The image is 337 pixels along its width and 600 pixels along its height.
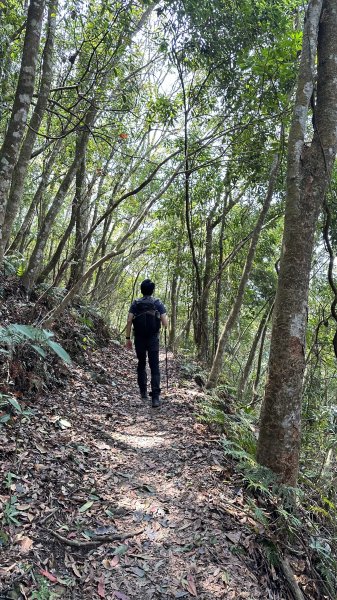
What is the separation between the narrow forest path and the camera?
10.0 ft

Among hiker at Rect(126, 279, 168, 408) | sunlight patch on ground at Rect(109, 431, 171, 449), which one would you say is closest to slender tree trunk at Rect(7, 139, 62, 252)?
hiker at Rect(126, 279, 168, 408)

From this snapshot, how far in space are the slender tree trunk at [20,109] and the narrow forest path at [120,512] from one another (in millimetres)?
2771

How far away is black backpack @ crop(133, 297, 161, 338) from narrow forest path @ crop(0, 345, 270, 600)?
1824mm

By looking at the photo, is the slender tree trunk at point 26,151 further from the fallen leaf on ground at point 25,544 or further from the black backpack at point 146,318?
the fallen leaf on ground at point 25,544

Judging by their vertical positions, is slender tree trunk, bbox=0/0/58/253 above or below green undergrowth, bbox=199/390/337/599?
above

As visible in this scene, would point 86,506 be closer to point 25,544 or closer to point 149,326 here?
point 25,544

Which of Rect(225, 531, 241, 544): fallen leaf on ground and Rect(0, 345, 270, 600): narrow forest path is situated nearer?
Rect(0, 345, 270, 600): narrow forest path

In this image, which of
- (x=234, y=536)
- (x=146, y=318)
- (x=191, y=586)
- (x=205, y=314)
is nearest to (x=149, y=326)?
(x=146, y=318)

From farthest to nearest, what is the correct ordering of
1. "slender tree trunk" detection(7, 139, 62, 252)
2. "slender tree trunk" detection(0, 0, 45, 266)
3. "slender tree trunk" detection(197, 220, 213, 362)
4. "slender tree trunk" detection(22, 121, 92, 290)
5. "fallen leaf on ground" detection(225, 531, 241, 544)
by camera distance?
"slender tree trunk" detection(197, 220, 213, 362) → "slender tree trunk" detection(7, 139, 62, 252) → "slender tree trunk" detection(22, 121, 92, 290) → "slender tree trunk" detection(0, 0, 45, 266) → "fallen leaf on ground" detection(225, 531, 241, 544)

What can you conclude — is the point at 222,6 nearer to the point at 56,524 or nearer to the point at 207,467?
the point at 207,467

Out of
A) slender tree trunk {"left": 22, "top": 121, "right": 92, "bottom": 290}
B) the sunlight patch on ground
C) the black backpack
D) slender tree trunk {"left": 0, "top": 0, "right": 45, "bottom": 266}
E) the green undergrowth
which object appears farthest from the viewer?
slender tree trunk {"left": 22, "top": 121, "right": 92, "bottom": 290}

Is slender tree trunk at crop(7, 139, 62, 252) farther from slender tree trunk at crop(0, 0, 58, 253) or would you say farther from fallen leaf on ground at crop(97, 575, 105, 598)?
fallen leaf on ground at crop(97, 575, 105, 598)

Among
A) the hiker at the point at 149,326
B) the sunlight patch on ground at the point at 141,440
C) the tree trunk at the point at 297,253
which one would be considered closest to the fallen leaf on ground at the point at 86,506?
the sunlight patch on ground at the point at 141,440

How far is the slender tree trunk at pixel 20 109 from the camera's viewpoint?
5.09 m
